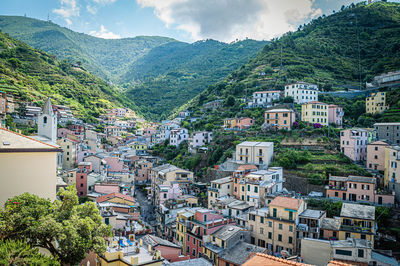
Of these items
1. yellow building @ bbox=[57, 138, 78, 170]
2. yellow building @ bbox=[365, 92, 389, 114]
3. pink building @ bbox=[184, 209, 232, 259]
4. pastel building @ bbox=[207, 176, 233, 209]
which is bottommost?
pink building @ bbox=[184, 209, 232, 259]

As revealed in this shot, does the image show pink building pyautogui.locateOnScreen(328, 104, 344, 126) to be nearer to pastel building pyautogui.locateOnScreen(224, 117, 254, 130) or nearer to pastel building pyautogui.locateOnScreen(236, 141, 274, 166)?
pastel building pyautogui.locateOnScreen(224, 117, 254, 130)

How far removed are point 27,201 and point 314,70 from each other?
84074mm

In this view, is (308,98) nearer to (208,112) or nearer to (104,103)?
(208,112)

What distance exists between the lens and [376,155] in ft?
125

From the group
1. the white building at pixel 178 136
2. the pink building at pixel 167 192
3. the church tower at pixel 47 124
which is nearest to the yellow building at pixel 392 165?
the pink building at pixel 167 192

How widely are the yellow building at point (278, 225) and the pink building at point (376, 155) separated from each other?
54.0 feet

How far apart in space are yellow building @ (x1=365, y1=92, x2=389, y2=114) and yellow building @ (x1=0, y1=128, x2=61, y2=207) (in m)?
60.9

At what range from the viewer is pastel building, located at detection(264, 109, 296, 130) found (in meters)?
51.2

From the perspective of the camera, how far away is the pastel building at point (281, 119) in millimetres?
51156

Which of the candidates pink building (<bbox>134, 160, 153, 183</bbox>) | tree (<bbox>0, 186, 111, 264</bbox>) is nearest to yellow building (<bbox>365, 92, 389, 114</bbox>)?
pink building (<bbox>134, 160, 153, 183</bbox>)

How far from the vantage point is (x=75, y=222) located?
38.1ft

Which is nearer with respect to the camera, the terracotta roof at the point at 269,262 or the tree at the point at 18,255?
the terracotta roof at the point at 269,262

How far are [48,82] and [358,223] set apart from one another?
92.5 metres

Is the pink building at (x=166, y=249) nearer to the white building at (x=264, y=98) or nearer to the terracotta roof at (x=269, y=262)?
the terracotta roof at (x=269, y=262)
